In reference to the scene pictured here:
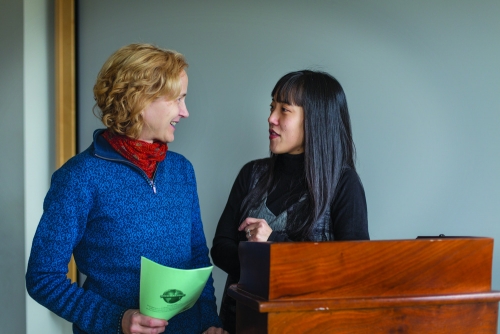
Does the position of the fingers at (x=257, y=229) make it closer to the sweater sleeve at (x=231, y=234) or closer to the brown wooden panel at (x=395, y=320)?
the sweater sleeve at (x=231, y=234)

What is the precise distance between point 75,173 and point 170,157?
14.3 inches

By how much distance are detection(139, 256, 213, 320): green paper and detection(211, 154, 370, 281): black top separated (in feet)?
1.42

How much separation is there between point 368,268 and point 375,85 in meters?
1.58

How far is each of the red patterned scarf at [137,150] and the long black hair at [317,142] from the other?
0.44 metres

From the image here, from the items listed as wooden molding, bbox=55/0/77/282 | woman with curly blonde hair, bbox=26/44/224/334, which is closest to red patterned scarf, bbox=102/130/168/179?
woman with curly blonde hair, bbox=26/44/224/334

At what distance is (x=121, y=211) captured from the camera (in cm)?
170

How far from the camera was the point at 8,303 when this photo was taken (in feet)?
9.50

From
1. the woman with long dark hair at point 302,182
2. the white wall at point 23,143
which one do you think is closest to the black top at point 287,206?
the woman with long dark hair at point 302,182

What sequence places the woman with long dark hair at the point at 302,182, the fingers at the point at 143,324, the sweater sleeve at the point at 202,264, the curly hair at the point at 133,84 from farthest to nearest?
1. the woman with long dark hair at the point at 302,182
2. the sweater sleeve at the point at 202,264
3. the curly hair at the point at 133,84
4. the fingers at the point at 143,324

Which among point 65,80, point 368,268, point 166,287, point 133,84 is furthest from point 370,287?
point 65,80

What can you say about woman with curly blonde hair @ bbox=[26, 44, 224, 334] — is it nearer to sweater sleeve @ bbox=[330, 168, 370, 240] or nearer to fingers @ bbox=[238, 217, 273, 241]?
fingers @ bbox=[238, 217, 273, 241]

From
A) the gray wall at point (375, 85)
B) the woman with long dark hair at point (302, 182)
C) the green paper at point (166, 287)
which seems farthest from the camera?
the gray wall at point (375, 85)

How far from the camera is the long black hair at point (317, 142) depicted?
1996mm

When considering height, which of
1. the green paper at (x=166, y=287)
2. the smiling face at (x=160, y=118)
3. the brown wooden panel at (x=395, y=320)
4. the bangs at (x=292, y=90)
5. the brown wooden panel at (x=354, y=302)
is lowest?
the green paper at (x=166, y=287)
